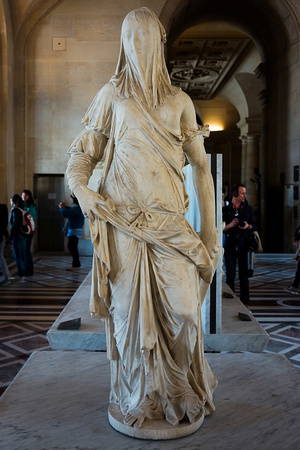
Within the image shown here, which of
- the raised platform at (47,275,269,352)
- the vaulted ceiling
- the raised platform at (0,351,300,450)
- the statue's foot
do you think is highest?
the vaulted ceiling

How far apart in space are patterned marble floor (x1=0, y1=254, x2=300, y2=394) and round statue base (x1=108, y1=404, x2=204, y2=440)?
6.07 ft

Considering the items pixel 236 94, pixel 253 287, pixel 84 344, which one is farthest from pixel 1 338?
pixel 236 94

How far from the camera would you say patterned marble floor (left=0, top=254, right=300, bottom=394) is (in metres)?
5.28

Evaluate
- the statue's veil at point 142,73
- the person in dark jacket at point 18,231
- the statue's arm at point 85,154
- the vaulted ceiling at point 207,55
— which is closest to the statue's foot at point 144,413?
the statue's arm at point 85,154

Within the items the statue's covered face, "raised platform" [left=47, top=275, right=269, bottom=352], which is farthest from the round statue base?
"raised platform" [left=47, top=275, right=269, bottom=352]

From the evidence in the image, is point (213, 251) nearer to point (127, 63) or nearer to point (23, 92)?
point (127, 63)

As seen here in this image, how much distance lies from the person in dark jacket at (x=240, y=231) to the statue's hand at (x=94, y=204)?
5.16 metres

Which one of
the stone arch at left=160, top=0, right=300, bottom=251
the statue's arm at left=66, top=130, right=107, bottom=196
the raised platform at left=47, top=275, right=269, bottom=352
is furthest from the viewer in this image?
the stone arch at left=160, top=0, right=300, bottom=251

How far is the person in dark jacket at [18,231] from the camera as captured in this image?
9.13m

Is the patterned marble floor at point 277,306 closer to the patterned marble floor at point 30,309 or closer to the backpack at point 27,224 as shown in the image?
the patterned marble floor at point 30,309

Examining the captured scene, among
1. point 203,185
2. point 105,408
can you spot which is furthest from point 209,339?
point 203,185

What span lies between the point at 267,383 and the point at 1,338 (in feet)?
11.0

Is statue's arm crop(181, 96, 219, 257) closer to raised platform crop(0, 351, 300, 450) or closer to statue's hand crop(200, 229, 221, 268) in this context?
statue's hand crop(200, 229, 221, 268)

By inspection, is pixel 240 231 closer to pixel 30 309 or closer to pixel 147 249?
pixel 30 309
